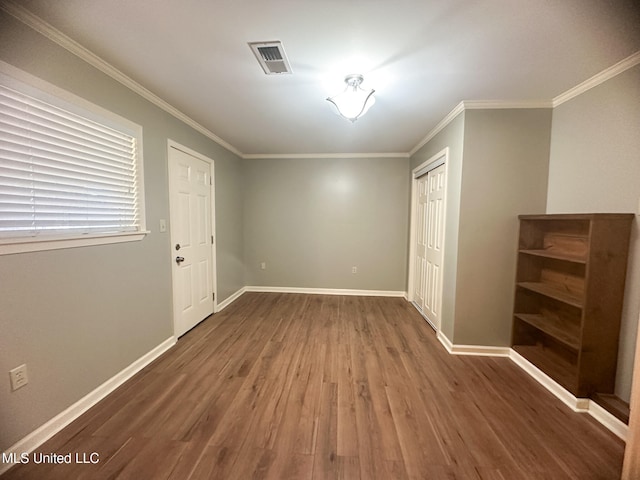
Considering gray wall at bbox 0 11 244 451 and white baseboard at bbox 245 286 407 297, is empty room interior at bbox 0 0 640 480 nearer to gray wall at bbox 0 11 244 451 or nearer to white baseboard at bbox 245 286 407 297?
gray wall at bbox 0 11 244 451

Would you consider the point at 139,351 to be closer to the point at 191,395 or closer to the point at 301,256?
the point at 191,395

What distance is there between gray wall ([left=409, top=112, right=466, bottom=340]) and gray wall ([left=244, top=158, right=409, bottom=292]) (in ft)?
4.88

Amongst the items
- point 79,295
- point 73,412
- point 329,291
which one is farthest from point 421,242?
point 73,412

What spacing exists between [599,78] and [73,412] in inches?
172

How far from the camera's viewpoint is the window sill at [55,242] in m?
1.29

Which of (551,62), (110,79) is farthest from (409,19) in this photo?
(110,79)

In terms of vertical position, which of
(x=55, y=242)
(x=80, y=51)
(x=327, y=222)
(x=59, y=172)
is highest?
(x=80, y=51)

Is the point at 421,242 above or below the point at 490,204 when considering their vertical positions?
below

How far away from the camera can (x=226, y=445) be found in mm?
1440

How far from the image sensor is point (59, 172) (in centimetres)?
154

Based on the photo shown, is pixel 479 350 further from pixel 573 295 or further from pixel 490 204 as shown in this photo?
pixel 490 204

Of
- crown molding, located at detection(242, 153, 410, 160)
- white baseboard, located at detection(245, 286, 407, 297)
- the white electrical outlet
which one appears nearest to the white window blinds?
the white electrical outlet

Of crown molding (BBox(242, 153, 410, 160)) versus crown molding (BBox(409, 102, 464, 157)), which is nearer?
crown molding (BBox(409, 102, 464, 157))

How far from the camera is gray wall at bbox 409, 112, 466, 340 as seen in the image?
8.02ft
